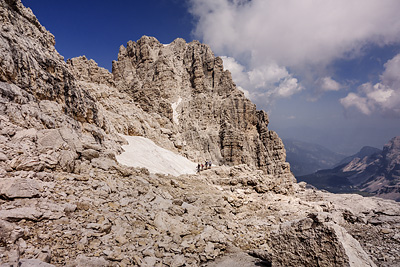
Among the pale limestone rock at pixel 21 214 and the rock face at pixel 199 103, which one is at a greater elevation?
the rock face at pixel 199 103

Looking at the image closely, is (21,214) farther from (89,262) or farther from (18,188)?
(89,262)

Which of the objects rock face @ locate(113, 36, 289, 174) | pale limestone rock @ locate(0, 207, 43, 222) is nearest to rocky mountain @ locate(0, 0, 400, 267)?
pale limestone rock @ locate(0, 207, 43, 222)

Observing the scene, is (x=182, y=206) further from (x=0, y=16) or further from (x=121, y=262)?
(x=0, y=16)

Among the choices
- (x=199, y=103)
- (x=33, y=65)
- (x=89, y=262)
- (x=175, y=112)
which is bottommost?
(x=89, y=262)

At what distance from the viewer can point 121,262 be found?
244 inches

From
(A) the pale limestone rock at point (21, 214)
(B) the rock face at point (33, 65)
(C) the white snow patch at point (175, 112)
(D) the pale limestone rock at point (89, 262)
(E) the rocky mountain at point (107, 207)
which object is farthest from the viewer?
(C) the white snow patch at point (175, 112)

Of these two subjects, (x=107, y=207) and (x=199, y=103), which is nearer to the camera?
(x=107, y=207)

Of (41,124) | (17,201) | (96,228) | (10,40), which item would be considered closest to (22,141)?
(41,124)

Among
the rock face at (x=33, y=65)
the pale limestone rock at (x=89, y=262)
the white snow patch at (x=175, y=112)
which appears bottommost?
the pale limestone rock at (x=89, y=262)

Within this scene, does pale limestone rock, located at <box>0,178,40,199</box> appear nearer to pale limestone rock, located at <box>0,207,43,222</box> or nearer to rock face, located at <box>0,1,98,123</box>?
pale limestone rock, located at <box>0,207,43,222</box>

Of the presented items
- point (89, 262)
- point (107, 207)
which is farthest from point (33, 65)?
point (89, 262)

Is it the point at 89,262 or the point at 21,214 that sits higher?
the point at 21,214

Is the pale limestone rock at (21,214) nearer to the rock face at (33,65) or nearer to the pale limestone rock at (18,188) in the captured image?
the pale limestone rock at (18,188)

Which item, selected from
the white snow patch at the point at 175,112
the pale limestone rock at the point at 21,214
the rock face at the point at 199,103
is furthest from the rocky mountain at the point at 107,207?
the white snow patch at the point at 175,112
